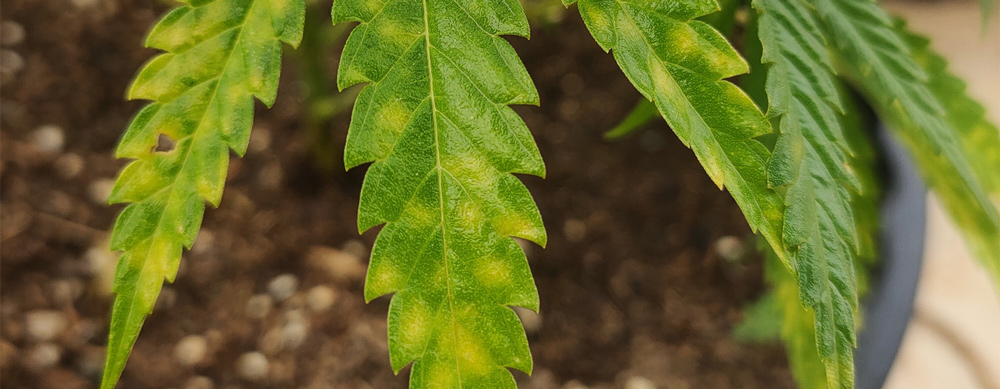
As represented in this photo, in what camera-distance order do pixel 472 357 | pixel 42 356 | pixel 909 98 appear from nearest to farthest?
pixel 472 357 < pixel 909 98 < pixel 42 356

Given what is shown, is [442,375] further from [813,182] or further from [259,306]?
[259,306]

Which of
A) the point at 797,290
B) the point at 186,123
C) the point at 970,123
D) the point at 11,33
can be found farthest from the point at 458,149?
the point at 11,33

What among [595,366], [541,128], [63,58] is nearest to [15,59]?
[63,58]

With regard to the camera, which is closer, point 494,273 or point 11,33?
point 494,273

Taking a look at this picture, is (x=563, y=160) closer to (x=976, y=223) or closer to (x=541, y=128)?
(x=541, y=128)

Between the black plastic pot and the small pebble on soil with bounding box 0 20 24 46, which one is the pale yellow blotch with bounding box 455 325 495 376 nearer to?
the black plastic pot

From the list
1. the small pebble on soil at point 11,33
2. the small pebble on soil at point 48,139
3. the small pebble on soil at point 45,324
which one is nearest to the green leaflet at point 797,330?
the small pebble on soil at point 45,324

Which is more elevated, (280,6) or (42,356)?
(280,6)

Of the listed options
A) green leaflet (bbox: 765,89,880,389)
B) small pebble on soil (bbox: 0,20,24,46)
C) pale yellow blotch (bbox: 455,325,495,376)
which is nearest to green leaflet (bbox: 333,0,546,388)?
pale yellow blotch (bbox: 455,325,495,376)
